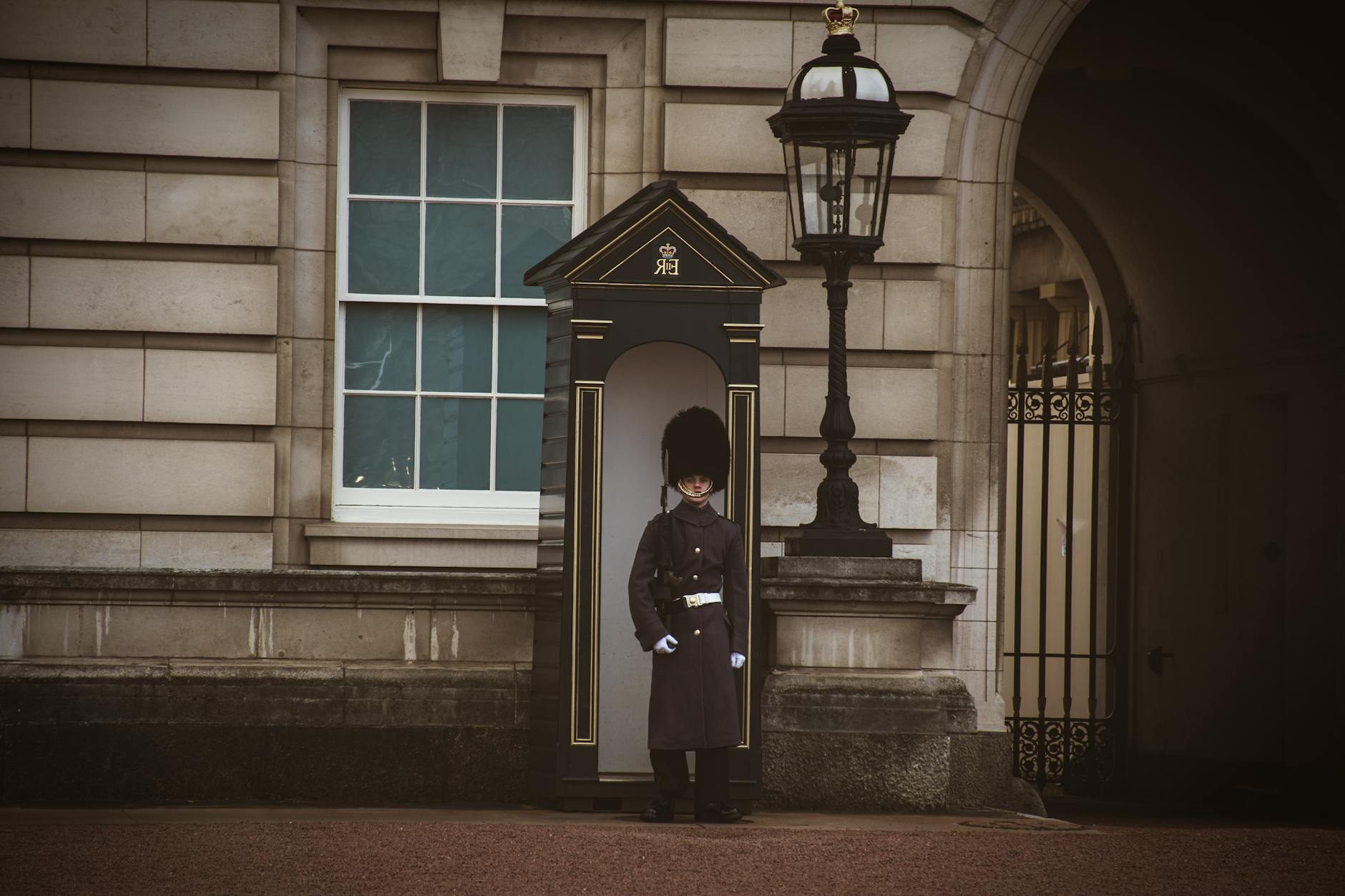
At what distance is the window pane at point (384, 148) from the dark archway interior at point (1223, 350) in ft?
13.4

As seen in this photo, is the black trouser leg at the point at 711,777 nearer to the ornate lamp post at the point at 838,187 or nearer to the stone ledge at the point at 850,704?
the stone ledge at the point at 850,704

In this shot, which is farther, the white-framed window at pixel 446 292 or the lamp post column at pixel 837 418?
the white-framed window at pixel 446 292

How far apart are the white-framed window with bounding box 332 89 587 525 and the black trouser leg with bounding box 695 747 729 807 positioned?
5.73ft

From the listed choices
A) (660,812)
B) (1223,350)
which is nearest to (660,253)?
(660,812)

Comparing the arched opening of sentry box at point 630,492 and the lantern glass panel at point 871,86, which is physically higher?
the lantern glass panel at point 871,86

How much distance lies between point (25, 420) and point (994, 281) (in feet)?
13.7

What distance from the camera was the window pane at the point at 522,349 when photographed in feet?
27.5

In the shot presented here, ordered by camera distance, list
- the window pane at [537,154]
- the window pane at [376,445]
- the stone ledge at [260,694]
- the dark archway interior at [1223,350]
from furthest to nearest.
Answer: the dark archway interior at [1223,350] → the window pane at [537,154] → the window pane at [376,445] → the stone ledge at [260,694]

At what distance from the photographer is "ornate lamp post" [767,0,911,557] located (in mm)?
7488

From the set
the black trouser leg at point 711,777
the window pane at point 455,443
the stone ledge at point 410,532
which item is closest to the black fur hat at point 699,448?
the black trouser leg at point 711,777

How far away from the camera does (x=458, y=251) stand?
8.39m

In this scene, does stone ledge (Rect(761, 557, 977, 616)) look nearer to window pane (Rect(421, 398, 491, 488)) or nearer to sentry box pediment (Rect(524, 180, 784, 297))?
sentry box pediment (Rect(524, 180, 784, 297))

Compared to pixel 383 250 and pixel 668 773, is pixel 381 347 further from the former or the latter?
pixel 668 773

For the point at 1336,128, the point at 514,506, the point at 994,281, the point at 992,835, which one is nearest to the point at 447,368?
the point at 514,506
